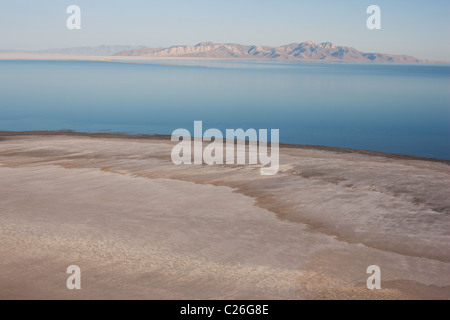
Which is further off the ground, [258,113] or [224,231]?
[258,113]

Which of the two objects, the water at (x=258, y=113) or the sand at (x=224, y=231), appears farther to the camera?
the water at (x=258, y=113)

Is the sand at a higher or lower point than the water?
lower

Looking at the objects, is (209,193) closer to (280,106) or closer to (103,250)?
(103,250)

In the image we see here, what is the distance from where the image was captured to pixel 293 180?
995cm

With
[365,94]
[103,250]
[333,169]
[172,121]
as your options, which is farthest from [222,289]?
[365,94]

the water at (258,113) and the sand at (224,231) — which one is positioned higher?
the water at (258,113)

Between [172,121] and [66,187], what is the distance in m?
19.0

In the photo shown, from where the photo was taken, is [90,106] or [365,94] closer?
[90,106]

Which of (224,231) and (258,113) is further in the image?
(258,113)

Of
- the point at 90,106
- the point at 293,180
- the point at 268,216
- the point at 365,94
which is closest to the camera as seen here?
the point at 268,216

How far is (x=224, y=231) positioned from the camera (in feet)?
23.2

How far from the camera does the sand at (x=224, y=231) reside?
5375 mm

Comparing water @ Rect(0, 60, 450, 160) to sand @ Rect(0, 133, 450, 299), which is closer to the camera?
sand @ Rect(0, 133, 450, 299)

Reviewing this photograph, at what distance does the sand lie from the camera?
5375mm
